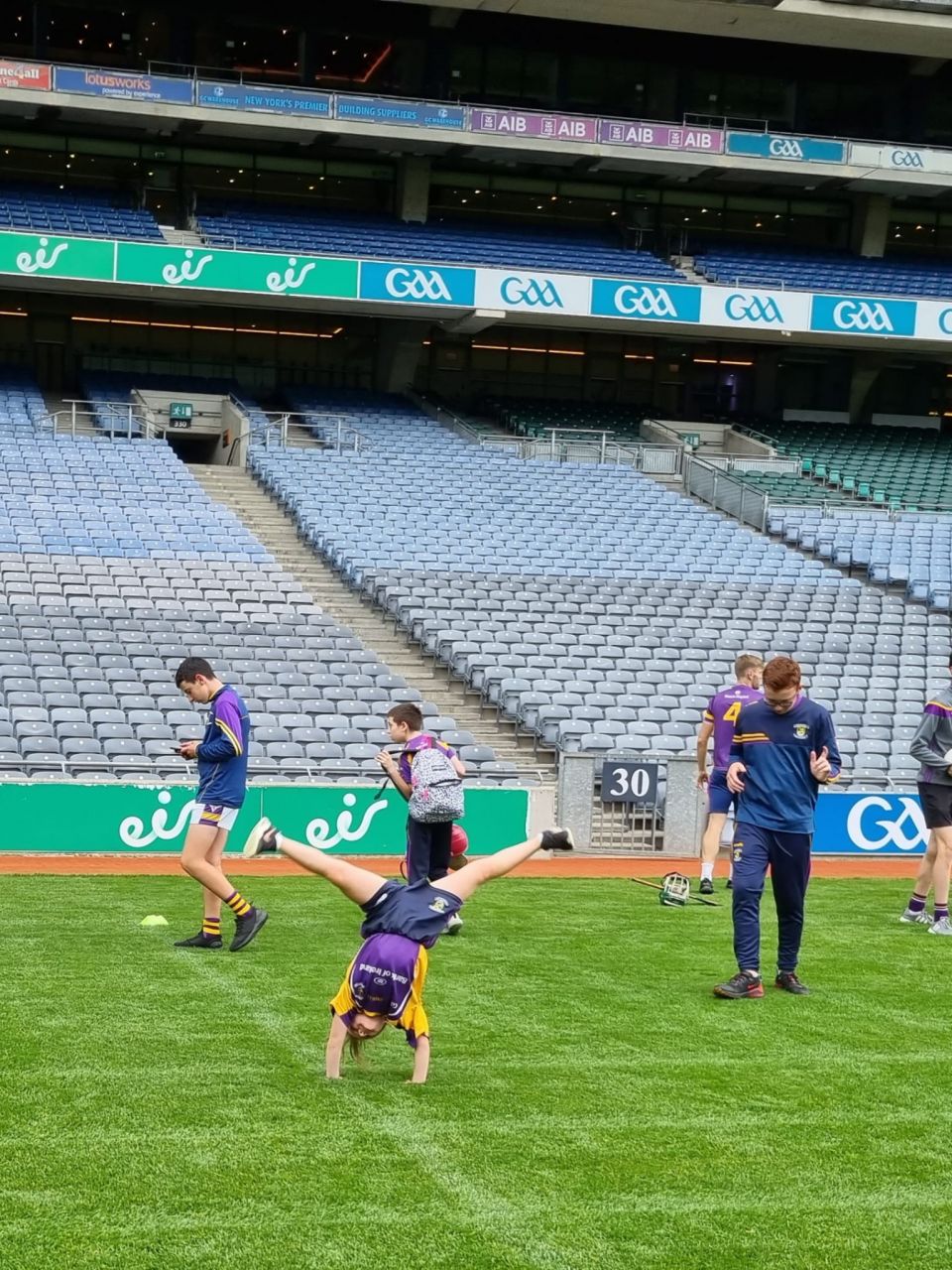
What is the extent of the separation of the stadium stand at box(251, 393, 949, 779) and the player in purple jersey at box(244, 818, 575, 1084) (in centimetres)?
1158

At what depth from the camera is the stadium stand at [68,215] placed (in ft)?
104

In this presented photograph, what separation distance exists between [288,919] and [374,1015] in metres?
4.92

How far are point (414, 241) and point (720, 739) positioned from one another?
24.0m

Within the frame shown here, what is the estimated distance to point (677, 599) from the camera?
24.6 metres

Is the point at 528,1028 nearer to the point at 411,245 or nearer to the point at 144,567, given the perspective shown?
the point at 144,567

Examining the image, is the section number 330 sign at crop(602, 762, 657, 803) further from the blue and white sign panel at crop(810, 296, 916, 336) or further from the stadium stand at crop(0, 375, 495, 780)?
the blue and white sign panel at crop(810, 296, 916, 336)

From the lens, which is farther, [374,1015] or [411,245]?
[411,245]

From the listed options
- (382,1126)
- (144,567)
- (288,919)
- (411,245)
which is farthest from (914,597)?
(382,1126)

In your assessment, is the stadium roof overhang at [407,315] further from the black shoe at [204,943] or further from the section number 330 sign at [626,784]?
the black shoe at [204,943]

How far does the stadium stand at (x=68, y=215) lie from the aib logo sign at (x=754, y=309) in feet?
39.1

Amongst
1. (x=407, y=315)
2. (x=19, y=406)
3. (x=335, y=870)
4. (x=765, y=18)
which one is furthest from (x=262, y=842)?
(x=765, y=18)

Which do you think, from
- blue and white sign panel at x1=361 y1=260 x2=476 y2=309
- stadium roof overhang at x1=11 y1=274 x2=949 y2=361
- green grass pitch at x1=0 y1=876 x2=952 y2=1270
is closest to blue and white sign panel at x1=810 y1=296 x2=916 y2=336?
stadium roof overhang at x1=11 y1=274 x2=949 y2=361

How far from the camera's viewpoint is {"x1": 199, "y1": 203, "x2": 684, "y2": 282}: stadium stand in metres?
33.9

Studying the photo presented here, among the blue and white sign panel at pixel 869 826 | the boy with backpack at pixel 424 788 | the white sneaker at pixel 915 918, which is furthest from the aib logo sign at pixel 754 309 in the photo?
the boy with backpack at pixel 424 788
